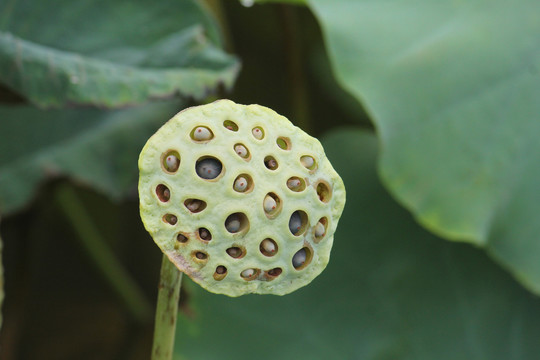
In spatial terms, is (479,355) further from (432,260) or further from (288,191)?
(288,191)

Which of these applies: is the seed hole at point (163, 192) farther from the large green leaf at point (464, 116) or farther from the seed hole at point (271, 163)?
the large green leaf at point (464, 116)

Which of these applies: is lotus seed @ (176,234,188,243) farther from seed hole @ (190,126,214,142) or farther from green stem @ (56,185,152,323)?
green stem @ (56,185,152,323)

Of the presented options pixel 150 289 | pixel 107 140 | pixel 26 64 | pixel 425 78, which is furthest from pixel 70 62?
pixel 150 289

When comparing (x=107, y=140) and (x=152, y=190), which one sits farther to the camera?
(x=107, y=140)

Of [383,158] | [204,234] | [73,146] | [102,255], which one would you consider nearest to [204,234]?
[204,234]

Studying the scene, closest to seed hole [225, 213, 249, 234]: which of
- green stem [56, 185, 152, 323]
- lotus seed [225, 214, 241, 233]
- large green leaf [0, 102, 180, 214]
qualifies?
lotus seed [225, 214, 241, 233]

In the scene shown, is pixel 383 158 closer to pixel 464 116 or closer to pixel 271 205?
pixel 464 116
